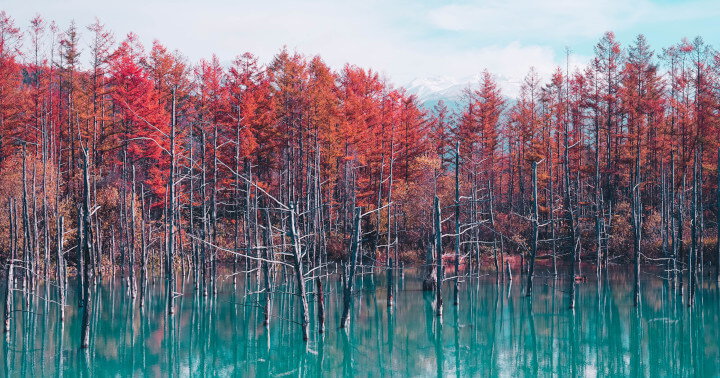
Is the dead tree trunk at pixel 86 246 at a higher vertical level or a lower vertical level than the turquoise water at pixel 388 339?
higher

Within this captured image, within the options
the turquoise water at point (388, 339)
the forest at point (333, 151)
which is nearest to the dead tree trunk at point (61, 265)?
the turquoise water at point (388, 339)

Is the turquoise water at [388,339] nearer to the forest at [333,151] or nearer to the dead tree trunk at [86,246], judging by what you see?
the dead tree trunk at [86,246]

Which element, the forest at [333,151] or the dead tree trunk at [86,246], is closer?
the dead tree trunk at [86,246]

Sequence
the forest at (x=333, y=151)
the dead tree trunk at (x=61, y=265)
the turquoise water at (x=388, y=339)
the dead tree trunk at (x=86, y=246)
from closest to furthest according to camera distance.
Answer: the dead tree trunk at (x=86, y=246) → the turquoise water at (x=388, y=339) → the dead tree trunk at (x=61, y=265) → the forest at (x=333, y=151)

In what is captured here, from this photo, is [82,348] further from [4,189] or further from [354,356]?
[4,189]

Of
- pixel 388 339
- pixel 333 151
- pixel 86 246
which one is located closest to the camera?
pixel 86 246

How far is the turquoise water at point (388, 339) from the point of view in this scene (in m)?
16.8

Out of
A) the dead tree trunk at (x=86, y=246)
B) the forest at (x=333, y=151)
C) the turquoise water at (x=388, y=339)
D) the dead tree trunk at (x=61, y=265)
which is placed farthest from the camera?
the forest at (x=333, y=151)

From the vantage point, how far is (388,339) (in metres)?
20.8

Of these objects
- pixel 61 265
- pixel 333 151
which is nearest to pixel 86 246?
pixel 61 265

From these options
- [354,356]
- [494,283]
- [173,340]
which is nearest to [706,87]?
[494,283]

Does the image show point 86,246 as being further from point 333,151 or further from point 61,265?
point 333,151

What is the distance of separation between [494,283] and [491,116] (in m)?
19.9

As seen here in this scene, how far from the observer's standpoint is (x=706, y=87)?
40219 millimetres
